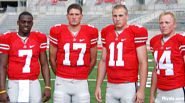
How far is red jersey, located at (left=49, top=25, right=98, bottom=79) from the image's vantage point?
126 inches

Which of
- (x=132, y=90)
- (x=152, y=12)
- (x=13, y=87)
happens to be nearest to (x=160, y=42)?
(x=132, y=90)

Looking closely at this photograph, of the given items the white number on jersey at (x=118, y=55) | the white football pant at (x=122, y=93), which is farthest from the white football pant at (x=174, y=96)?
the white number on jersey at (x=118, y=55)

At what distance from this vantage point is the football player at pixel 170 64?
9.59 ft

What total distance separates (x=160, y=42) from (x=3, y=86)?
166 cm

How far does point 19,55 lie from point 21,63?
0.09 m

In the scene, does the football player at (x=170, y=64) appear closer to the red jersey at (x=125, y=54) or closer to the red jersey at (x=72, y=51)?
the red jersey at (x=125, y=54)

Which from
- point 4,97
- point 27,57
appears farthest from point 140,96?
point 4,97

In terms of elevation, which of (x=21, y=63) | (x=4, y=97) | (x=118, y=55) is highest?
(x=118, y=55)

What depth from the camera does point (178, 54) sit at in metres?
2.94

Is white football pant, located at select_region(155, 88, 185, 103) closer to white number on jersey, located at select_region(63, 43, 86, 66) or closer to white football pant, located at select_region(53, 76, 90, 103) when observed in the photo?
white football pant, located at select_region(53, 76, 90, 103)

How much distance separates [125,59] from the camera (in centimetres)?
301

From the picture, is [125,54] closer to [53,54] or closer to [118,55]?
[118,55]

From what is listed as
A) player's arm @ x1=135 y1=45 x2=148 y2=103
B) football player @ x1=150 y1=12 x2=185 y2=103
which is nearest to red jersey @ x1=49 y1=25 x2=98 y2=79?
player's arm @ x1=135 y1=45 x2=148 y2=103

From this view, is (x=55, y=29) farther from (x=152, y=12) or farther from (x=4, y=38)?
(x=152, y=12)
